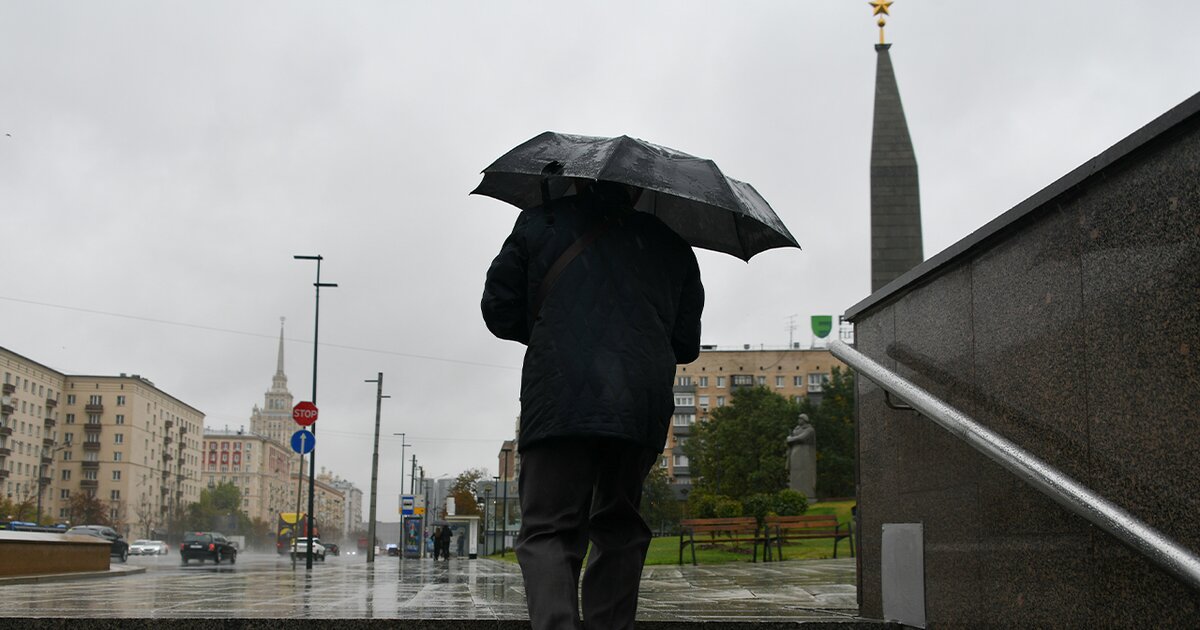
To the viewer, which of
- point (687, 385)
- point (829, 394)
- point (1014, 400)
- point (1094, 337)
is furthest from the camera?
point (687, 385)

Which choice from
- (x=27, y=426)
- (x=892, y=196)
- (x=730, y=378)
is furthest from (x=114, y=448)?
(x=892, y=196)

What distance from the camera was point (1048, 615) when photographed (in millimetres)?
3645

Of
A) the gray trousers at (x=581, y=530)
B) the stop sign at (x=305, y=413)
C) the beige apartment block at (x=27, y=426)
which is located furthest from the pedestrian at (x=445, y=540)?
the beige apartment block at (x=27, y=426)

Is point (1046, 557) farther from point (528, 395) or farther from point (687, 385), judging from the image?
point (687, 385)

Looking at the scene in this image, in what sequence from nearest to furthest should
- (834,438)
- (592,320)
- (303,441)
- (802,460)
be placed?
(592,320), (303,441), (802,460), (834,438)

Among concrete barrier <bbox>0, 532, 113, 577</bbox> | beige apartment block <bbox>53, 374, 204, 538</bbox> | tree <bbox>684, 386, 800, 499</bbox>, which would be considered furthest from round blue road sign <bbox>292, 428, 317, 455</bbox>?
beige apartment block <bbox>53, 374, 204, 538</bbox>

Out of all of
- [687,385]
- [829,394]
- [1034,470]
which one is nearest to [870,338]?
[1034,470]

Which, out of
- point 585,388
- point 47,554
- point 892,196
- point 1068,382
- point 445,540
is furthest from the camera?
point 445,540

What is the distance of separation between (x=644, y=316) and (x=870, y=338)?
7.70 feet

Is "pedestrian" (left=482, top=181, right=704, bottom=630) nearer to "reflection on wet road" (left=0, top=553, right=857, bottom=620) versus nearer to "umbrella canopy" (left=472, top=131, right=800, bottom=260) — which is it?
"umbrella canopy" (left=472, top=131, right=800, bottom=260)

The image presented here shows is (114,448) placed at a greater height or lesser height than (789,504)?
greater

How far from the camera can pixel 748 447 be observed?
250 ft

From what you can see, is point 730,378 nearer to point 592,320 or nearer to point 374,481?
point 374,481

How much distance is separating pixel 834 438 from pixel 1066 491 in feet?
258
